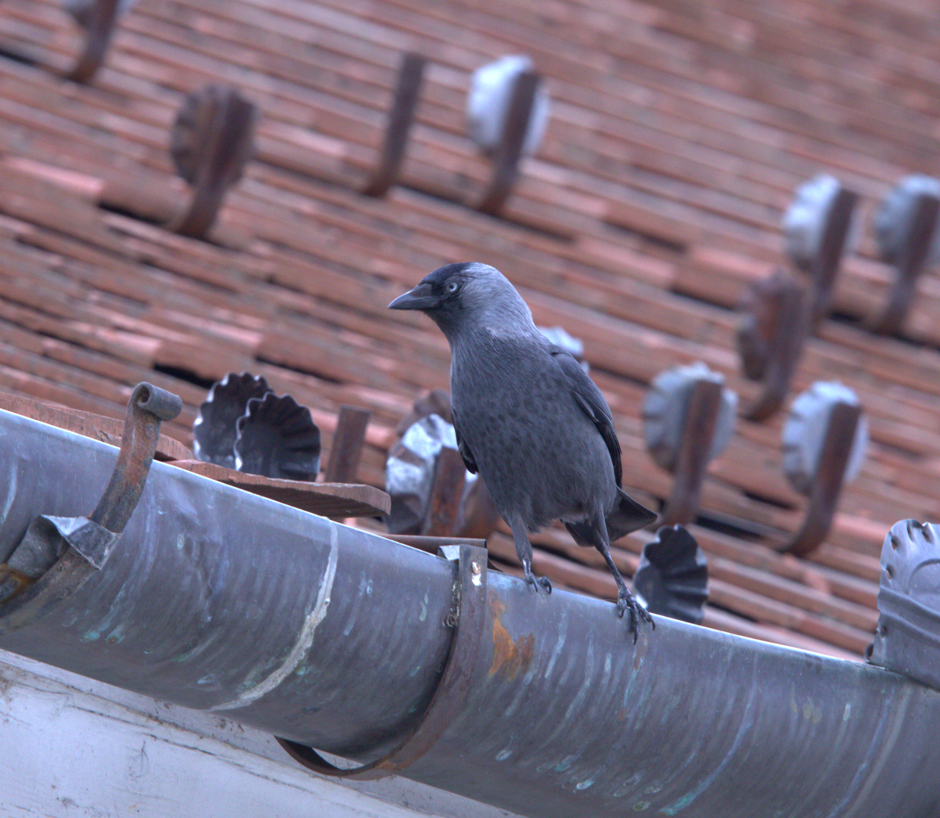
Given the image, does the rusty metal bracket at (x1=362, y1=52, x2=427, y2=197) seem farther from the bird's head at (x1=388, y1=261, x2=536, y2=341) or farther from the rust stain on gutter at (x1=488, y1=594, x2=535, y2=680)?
the rust stain on gutter at (x1=488, y1=594, x2=535, y2=680)

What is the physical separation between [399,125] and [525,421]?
236 centimetres

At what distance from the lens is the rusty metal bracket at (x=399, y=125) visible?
4.45 metres

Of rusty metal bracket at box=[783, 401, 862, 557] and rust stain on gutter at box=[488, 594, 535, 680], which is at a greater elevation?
rusty metal bracket at box=[783, 401, 862, 557]

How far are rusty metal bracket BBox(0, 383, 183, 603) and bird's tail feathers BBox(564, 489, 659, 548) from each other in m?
1.34

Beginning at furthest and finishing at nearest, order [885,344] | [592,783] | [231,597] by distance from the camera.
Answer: [885,344] → [592,783] → [231,597]

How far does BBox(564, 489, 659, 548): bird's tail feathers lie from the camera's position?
102 inches

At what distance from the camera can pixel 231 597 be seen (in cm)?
158

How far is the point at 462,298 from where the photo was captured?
262 cm

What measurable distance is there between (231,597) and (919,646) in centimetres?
122

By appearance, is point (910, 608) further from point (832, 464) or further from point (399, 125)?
point (399, 125)

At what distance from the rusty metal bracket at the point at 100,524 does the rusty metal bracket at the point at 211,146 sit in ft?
8.53

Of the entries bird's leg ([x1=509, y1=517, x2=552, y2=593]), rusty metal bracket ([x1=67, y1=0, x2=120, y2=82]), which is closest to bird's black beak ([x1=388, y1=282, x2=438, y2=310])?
bird's leg ([x1=509, y1=517, x2=552, y2=593])

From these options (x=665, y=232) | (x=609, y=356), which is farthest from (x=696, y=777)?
(x=665, y=232)

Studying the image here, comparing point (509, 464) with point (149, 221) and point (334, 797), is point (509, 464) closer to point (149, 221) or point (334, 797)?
point (334, 797)
